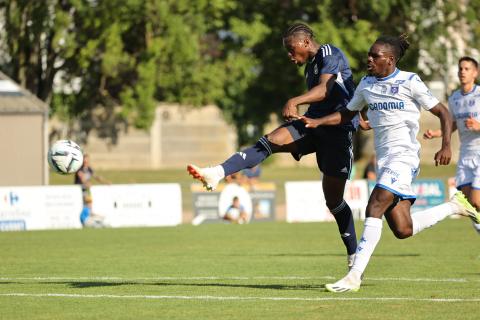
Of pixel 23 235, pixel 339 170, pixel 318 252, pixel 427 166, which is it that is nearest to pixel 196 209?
pixel 23 235

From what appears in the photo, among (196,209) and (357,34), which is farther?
(357,34)

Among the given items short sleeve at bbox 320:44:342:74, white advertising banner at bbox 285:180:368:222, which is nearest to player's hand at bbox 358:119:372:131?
short sleeve at bbox 320:44:342:74

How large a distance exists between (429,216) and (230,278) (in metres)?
2.39

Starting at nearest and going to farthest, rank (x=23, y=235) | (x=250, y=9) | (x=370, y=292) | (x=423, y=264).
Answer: (x=370, y=292) < (x=423, y=264) < (x=23, y=235) < (x=250, y=9)

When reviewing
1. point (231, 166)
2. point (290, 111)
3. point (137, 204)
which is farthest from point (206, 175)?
point (137, 204)

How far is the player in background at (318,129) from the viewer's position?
10.9 meters

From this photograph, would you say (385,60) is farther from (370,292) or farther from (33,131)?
(33,131)

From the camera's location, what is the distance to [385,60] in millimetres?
10305

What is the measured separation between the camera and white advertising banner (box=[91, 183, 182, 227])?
27750 mm

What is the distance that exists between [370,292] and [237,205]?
62.1 ft

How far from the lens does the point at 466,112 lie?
14.4 meters

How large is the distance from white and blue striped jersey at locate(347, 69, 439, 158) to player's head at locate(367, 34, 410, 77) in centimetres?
9

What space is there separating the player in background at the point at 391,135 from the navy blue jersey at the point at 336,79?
514 mm

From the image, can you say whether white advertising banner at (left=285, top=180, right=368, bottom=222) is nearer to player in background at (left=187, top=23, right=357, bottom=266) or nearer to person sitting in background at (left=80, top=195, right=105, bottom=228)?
person sitting in background at (left=80, top=195, right=105, bottom=228)
